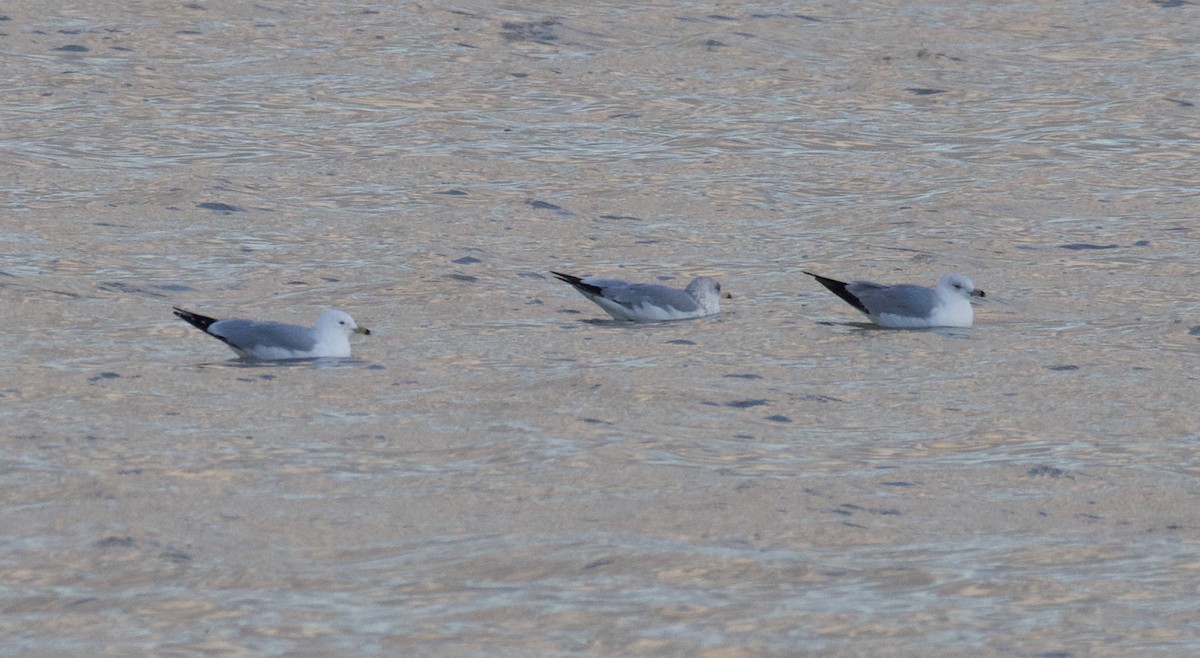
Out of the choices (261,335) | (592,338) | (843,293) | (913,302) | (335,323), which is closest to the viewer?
(261,335)

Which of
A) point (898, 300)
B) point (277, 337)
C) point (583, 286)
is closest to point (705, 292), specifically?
point (583, 286)

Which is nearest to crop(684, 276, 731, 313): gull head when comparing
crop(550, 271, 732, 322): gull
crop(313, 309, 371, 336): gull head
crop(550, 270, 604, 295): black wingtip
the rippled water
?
crop(550, 271, 732, 322): gull

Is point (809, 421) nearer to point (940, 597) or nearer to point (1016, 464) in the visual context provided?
point (1016, 464)

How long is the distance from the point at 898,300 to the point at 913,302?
0.25ft

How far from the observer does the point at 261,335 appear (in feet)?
30.2

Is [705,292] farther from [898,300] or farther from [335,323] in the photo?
[335,323]

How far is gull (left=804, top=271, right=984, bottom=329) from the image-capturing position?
10.3m

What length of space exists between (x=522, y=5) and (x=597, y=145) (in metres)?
4.73

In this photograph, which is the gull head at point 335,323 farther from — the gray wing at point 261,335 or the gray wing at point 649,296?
the gray wing at point 649,296

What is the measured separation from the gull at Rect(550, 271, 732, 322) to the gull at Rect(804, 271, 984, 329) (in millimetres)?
558

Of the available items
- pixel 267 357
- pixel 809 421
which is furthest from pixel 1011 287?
pixel 267 357

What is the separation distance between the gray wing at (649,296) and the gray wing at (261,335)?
170cm

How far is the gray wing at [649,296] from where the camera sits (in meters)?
10.3

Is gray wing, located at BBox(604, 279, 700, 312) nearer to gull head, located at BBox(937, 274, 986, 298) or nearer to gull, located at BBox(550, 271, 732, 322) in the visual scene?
gull, located at BBox(550, 271, 732, 322)
